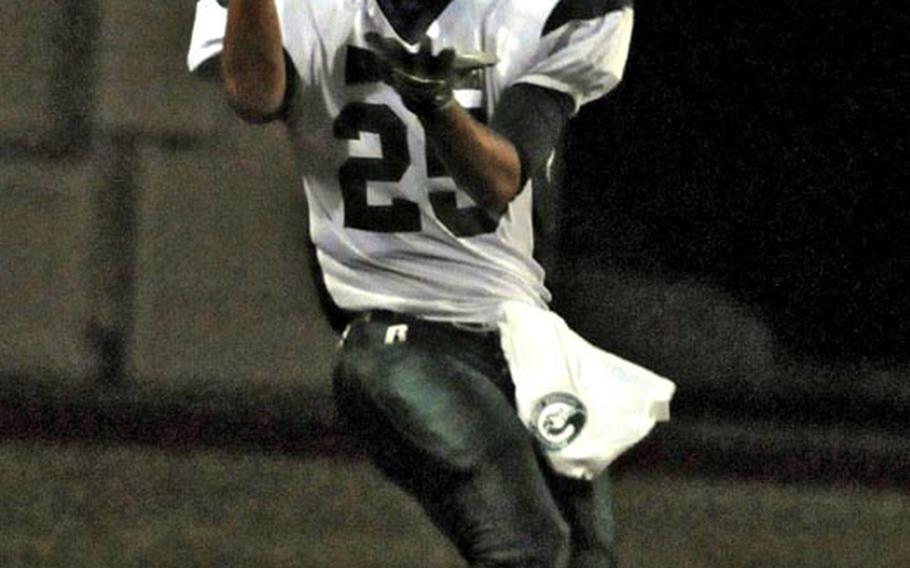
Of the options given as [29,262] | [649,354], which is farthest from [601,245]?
[29,262]

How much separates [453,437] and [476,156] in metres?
0.25

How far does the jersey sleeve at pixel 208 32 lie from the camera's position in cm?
162

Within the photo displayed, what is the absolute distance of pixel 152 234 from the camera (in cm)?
281

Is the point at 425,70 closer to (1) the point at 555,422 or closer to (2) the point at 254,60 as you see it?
(2) the point at 254,60

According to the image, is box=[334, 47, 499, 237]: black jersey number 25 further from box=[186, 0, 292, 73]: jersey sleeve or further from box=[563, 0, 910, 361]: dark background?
box=[563, 0, 910, 361]: dark background

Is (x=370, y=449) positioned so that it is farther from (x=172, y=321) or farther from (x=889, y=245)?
(x=889, y=245)

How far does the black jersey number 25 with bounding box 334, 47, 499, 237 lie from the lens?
163 cm

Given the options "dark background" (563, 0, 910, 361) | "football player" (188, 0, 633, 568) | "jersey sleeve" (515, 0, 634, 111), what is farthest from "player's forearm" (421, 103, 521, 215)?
"dark background" (563, 0, 910, 361)

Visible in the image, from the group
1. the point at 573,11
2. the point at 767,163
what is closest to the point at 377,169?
the point at 573,11

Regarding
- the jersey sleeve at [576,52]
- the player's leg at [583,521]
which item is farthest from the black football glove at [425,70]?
the player's leg at [583,521]

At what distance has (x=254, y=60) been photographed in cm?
153

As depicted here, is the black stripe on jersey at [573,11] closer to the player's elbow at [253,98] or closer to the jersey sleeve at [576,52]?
the jersey sleeve at [576,52]

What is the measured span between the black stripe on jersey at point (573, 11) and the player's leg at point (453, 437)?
0.32m

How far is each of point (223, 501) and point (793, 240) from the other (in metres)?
1.12
